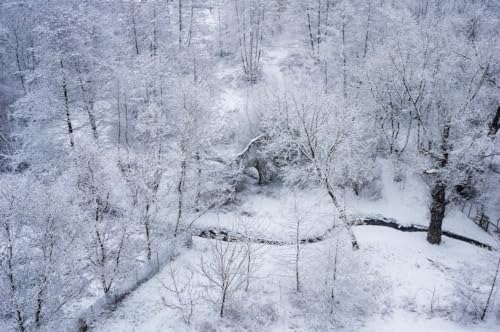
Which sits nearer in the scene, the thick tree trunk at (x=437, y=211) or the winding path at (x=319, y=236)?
the thick tree trunk at (x=437, y=211)

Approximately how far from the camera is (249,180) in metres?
30.9

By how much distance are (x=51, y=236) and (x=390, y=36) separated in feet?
89.0

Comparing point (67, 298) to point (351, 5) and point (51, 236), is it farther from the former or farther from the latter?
point (351, 5)

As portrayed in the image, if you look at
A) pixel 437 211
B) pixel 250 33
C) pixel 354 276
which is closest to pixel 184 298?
pixel 354 276

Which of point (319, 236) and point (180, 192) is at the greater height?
point (180, 192)

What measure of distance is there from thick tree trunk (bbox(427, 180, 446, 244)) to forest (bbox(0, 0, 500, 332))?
0.09 meters

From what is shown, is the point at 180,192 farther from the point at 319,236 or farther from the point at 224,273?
the point at 319,236

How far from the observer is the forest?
17891 millimetres

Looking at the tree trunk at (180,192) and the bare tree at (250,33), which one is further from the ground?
the bare tree at (250,33)

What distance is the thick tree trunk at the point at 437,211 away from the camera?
23.3 metres

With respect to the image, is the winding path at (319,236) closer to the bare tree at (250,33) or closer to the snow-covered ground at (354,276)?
the snow-covered ground at (354,276)

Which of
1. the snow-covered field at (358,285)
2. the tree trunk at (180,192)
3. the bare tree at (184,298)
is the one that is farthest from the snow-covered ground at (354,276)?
the tree trunk at (180,192)

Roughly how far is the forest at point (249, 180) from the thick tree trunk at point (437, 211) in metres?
0.09

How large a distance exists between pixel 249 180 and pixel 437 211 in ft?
46.2
